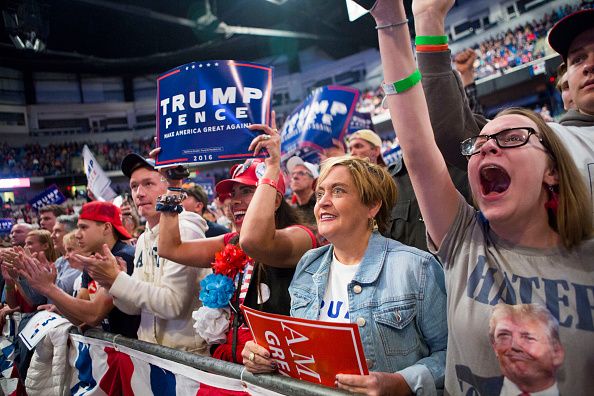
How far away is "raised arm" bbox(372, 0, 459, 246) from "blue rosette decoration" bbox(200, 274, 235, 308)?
3.73 feet

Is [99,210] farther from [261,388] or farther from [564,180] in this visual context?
[564,180]

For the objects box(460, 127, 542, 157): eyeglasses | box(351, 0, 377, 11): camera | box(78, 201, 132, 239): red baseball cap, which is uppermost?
box(351, 0, 377, 11): camera

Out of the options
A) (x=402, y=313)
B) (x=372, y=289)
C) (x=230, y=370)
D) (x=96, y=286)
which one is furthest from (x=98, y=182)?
(x=402, y=313)

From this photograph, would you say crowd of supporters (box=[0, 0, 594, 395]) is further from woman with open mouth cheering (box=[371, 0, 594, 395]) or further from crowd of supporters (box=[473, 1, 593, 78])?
crowd of supporters (box=[473, 1, 593, 78])

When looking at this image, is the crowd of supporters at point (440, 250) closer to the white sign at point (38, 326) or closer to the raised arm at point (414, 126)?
the raised arm at point (414, 126)

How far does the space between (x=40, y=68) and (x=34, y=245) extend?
21930 mm

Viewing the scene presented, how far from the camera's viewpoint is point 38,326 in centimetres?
338

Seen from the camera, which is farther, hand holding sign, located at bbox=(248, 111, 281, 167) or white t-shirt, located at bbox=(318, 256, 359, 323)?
hand holding sign, located at bbox=(248, 111, 281, 167)

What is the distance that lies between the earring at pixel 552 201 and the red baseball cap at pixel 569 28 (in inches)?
22.7

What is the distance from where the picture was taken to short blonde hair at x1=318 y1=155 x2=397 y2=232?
1706 millimetres

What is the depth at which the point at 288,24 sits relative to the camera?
70.2 feet

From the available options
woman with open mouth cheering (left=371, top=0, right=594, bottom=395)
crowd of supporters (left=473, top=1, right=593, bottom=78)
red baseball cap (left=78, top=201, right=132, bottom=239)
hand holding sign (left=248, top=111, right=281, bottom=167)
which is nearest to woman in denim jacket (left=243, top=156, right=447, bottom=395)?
woman with open mouth cheering (left=371, top=0, right=594, bottom=395)

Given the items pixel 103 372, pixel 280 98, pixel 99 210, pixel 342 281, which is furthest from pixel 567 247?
pixel 280 98

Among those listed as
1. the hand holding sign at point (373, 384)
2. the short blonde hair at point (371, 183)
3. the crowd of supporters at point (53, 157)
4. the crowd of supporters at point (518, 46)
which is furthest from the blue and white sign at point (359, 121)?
the crowd of supporters at point (53, 157)
